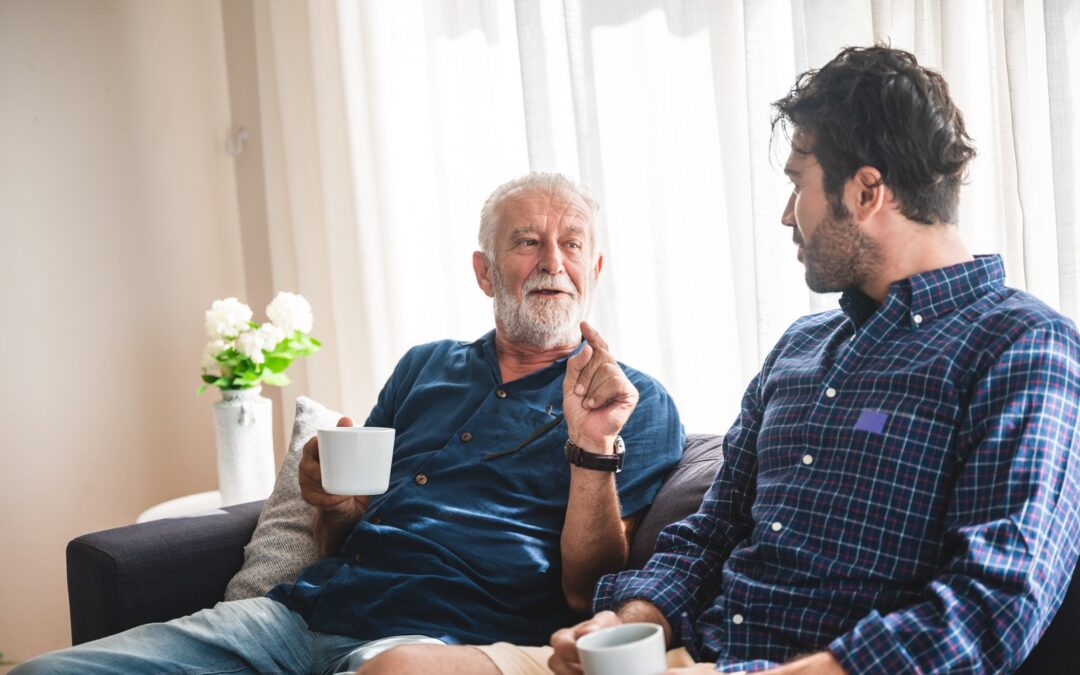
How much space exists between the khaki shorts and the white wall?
232cm

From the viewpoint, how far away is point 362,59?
3.17 m

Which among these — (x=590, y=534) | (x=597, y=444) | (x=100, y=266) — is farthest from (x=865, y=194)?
(x=100, y=266)

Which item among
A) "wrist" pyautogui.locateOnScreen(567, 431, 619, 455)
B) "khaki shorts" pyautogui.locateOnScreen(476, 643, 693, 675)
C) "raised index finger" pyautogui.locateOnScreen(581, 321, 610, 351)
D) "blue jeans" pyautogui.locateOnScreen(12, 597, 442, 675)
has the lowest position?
"blue jeans" pyautogui.locateOnScreen(12, 597, 442, 675)

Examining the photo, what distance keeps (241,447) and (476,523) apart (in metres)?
1.13

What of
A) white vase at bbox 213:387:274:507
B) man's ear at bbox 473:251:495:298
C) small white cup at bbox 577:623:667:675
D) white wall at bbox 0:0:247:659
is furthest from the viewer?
white wall at bbox 0:0:247:659

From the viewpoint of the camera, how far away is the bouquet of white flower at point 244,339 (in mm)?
2719

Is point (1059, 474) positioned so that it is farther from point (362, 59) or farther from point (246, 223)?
point (246, 223)

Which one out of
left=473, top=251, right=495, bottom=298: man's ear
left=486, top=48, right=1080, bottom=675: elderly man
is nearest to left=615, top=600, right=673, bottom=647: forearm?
left=486, top=48, right=1080, bottom=675: elderly man

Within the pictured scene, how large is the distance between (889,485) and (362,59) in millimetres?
2384

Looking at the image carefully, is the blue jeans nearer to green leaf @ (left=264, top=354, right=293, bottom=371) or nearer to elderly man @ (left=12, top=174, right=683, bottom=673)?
elderly man @ (left=12, top=174, right=683, bottom=673)

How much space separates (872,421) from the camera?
1.31 meters

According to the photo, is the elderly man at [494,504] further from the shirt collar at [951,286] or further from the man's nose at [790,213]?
the shirt collar at [951,286]

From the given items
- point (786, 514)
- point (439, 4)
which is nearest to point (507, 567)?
point (786, 514)

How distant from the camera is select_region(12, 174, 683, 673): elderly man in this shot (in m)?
1.70
